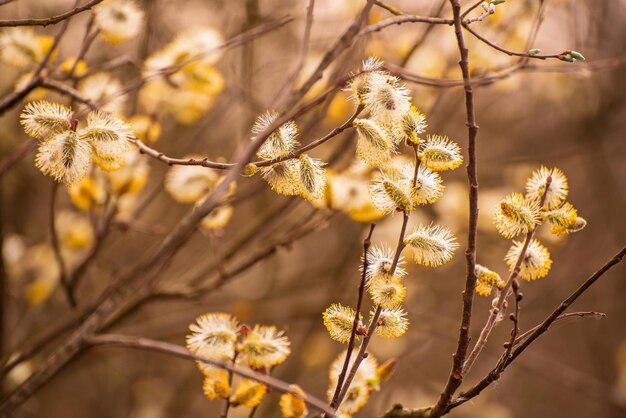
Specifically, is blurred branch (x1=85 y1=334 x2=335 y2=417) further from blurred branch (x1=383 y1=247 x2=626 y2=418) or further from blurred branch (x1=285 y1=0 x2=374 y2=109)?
blurred branch (x1=285 y1=0 x2=374 y2=109)

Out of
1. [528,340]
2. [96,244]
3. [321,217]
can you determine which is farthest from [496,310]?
[96,244]

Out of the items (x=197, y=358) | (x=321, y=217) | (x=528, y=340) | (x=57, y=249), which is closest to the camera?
(x=197, y=358)

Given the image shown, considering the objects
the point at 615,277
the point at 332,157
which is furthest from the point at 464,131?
the point at 332,157

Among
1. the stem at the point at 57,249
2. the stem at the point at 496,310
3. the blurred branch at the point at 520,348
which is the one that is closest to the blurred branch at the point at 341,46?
the stem at the point at 496,310

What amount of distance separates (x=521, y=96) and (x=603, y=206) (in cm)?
112

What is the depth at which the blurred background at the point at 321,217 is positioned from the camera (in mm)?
2352

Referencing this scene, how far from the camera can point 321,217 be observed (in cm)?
196

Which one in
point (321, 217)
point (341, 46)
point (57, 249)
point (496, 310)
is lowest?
point (57, 249)

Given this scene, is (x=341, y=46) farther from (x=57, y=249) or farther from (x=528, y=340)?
(x=57, y=249)

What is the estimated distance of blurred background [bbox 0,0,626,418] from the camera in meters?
2.35

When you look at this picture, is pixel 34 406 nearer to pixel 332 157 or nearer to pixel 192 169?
pixel 192 169

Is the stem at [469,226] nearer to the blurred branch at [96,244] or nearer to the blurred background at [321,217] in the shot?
the blurred background at [321,217]

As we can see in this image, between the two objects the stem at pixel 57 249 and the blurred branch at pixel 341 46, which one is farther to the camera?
the stem at pixel 57 249

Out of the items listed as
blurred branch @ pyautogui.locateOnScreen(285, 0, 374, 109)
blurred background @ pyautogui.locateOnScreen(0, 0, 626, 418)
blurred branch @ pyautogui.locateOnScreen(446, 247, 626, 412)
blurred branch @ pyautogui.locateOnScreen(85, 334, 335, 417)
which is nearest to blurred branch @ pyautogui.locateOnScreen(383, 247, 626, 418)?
blurred branch @ pyautogui.locateOnScreen(446, 247, 626, 412)
